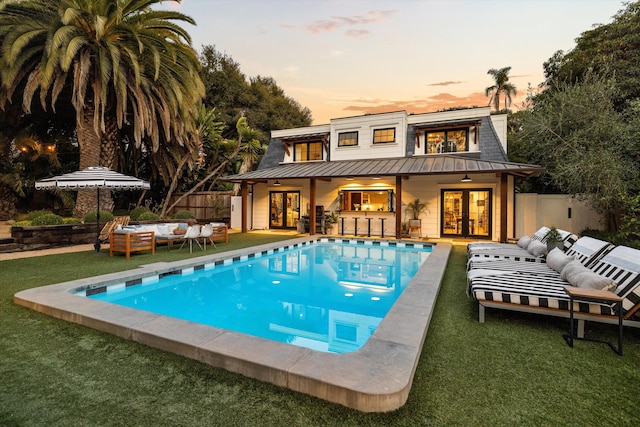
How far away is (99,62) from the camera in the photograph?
10555 millimetres

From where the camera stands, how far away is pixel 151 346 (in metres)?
3.25

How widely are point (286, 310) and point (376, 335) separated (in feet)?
7.42

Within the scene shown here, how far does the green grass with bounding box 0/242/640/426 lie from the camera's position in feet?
7.06

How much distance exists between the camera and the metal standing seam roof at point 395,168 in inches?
417

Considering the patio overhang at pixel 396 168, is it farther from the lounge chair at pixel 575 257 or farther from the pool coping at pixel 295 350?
the pool coping at pixel 295 350

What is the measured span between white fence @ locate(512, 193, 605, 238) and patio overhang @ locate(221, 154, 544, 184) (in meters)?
1.32

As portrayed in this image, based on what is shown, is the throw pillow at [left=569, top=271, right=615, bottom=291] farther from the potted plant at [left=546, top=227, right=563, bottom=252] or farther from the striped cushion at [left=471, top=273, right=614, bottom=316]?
the potted plant at [left=546, top=227, right=563, bottom=252]

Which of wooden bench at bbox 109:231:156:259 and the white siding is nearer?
wooden bench at bbox 109:231:156:259

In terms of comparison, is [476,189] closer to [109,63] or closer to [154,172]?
[109,63]

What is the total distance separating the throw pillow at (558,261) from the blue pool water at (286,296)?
258 cm

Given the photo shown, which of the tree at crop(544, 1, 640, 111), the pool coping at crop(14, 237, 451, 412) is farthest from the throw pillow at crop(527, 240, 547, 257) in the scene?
the tree at crop(544, 1, 640, 111)

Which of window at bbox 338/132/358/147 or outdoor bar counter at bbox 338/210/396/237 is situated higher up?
window at bbox 338/132/358/147

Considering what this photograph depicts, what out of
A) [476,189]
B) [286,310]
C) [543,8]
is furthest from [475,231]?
[286,310]

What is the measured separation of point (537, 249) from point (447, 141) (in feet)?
26.5
